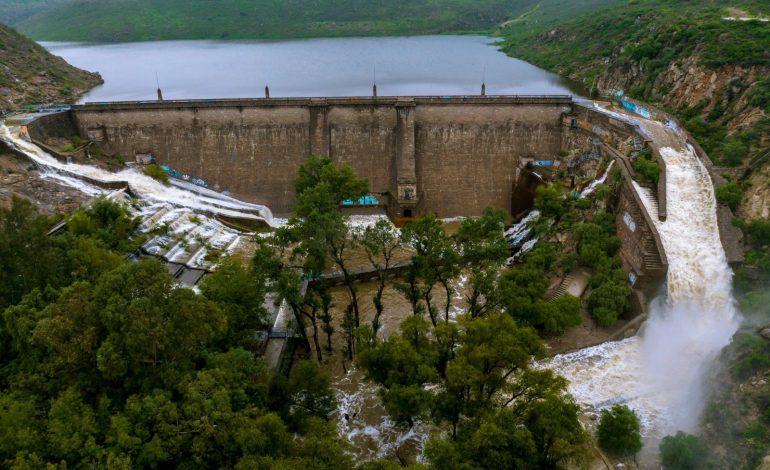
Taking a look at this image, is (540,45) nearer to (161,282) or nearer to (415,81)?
(415,81)

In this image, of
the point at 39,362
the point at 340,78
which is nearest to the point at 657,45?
the point at 340,78

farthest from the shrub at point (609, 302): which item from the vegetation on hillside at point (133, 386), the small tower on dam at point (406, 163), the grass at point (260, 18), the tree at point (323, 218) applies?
the grass at point (260, 18)

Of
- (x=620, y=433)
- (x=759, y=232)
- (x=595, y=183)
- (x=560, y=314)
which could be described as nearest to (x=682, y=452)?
(x=620, y=433)

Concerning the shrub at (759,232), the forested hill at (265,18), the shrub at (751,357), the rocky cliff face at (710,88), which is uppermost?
the forested hill at (265,18)

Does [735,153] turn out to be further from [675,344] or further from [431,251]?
[431,251]

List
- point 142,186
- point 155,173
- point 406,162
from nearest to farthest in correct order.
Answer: point 142,186
point 155,173
point 406,162

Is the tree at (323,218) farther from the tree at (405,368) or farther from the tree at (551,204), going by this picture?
the tree at (551,204)

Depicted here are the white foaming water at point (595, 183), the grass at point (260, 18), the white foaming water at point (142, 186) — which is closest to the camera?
the white foaming water at point (595, 183)
